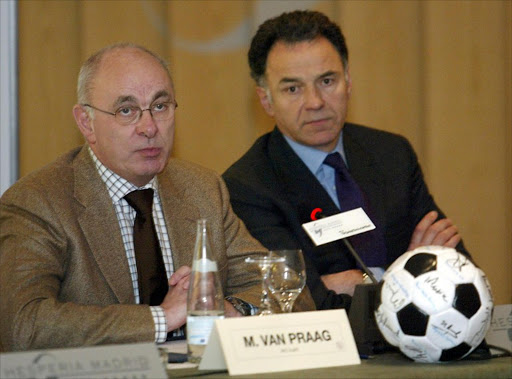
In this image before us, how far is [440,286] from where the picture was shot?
70.5 inches

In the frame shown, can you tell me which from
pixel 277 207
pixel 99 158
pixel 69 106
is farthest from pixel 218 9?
pixel 99 158

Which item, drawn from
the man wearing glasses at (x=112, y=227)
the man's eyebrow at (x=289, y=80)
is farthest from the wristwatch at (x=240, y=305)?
the man's eyebrow at (x=289, y=80)

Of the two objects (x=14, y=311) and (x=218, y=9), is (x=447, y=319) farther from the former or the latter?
(x=218, y=9)

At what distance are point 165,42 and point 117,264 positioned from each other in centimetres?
170

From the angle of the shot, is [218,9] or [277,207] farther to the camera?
[218,9]

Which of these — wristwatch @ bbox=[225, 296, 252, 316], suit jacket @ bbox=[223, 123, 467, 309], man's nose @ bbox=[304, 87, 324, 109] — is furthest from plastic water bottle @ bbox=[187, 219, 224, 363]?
man's nose @ bbox=[304, 87, 324, 109]

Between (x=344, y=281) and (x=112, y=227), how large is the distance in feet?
3.08

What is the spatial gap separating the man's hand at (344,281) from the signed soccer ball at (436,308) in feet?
3.88

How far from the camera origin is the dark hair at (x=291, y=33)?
3.52 m

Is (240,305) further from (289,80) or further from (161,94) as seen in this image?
(289,80)

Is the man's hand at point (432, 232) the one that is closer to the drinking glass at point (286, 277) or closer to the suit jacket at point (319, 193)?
the suit jacket at point (319, 193)

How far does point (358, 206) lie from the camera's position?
3.37 meters

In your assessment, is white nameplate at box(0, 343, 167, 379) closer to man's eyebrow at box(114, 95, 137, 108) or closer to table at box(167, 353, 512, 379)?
table at box(167, 353, 512, 379)

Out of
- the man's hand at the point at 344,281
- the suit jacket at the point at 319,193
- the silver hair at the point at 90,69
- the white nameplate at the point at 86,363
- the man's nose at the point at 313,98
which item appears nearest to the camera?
the white nameplate at the point at 86,363
